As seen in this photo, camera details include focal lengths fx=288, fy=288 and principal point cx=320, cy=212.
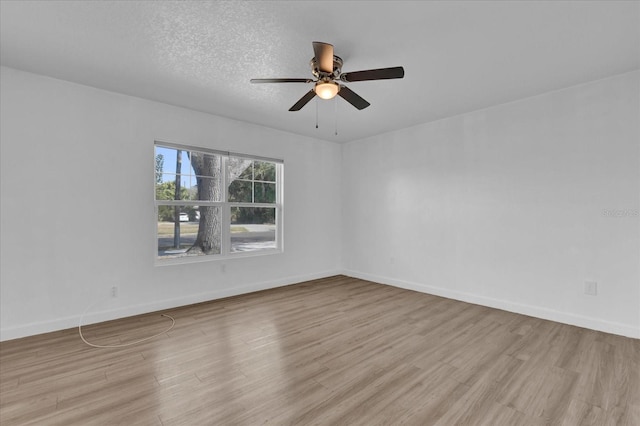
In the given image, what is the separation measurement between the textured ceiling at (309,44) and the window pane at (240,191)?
4.57 feet

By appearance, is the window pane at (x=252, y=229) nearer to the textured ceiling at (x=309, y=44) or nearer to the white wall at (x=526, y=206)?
the textured ceiling at (x=309, y=44)

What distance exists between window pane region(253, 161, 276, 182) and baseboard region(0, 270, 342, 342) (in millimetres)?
1694

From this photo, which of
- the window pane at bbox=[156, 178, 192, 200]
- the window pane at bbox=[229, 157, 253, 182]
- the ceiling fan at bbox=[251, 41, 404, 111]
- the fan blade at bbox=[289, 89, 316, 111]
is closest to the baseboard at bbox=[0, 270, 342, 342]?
the window pane at bbox=[156, 178, 192, 200]

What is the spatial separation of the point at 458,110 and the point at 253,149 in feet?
9.89

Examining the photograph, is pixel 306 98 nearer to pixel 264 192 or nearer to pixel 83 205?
pixel 264 192

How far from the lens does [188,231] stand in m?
4.01

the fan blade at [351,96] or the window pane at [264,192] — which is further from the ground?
the fan blade at [351,96]

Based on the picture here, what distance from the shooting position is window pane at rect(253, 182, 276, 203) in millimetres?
4691

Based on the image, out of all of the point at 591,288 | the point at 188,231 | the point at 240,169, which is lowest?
the point at 591,288

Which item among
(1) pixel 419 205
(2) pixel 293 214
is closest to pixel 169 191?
(2) pixel 293 214

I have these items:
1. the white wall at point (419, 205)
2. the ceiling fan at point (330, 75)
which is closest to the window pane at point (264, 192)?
the white wall at point (419, 205)

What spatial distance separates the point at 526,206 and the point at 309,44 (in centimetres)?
310

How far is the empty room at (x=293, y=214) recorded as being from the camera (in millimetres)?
1970

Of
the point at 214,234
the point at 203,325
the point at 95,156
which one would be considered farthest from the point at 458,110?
the point at 95,156
